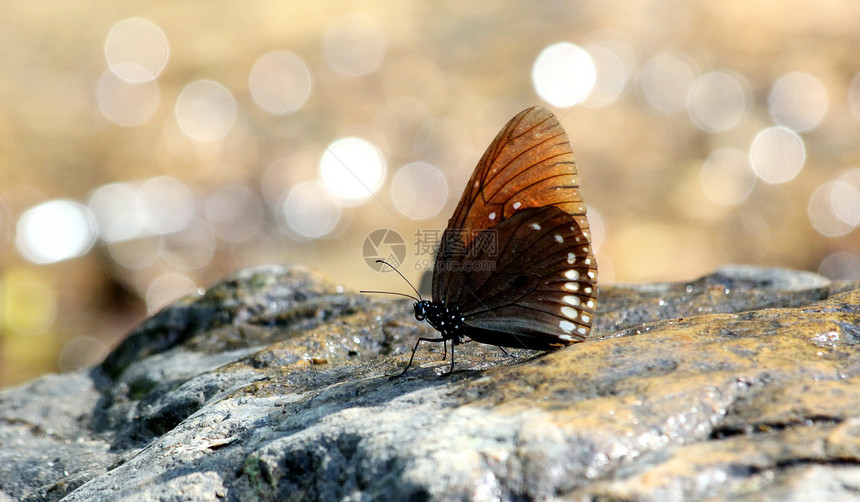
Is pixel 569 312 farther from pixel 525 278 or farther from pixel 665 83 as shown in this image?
pixel 665 83

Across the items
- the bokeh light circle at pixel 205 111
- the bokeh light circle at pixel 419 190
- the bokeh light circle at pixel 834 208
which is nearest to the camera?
the bokeh light circle at pixel 834 208

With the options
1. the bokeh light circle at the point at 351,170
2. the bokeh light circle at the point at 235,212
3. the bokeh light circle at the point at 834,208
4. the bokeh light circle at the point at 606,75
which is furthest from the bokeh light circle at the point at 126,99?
the bokeh light circle at the point at 834,208

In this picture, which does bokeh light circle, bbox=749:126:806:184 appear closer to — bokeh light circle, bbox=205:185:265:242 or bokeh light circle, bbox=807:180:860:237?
bokeh light circle, bbox=807:180:860:237

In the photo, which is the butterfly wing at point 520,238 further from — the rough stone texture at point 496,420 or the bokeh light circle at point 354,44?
the bokeh light circle at point 354,44

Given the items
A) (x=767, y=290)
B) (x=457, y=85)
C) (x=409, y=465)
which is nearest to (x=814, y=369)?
(x=409, y=465)

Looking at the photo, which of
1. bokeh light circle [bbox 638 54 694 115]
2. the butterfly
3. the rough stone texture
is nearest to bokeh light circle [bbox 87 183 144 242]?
the rough stone texture

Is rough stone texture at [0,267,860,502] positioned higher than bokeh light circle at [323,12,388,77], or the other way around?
bokeh light circle at [323,12,388,77]
